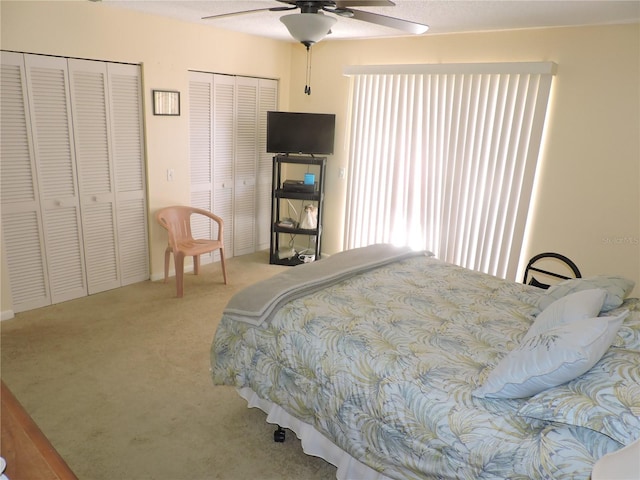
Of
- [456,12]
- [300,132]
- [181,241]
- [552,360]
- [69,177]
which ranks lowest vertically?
[181,241]

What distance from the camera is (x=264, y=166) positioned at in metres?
5.40

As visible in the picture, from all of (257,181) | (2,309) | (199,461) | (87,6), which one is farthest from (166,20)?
(199,461)

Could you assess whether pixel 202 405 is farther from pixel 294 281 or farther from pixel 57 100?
pixel 57 100

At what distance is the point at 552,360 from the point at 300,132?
3749mm

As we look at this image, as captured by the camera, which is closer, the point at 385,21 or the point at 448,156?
the point at 385,21

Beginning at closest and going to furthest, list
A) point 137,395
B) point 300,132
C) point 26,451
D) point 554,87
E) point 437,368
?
point 26,451
point 437,368
point 137,395
point 554,87
point 300,132

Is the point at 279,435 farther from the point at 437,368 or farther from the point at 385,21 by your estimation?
the point at 385,21

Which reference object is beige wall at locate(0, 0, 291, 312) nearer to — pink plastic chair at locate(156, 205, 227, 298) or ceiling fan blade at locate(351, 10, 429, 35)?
pink plastic chair at locate(156, 205, 227, 298)

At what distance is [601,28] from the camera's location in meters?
3.36

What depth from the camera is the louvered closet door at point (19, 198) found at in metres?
3.32

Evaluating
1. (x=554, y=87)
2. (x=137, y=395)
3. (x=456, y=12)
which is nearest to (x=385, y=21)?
(x=456, y=12)

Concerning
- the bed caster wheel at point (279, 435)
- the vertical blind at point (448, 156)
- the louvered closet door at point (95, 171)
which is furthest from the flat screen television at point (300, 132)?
the bed caster wheel at point (279, 435)

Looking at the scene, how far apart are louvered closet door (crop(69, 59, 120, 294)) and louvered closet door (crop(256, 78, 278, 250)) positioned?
69.2 inches

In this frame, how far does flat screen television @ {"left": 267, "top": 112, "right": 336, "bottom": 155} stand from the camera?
15.8 feet
